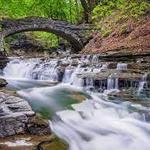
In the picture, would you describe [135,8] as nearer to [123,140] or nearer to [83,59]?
[123,140]

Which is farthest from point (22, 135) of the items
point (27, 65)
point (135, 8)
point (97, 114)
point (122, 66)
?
point (27, 65)

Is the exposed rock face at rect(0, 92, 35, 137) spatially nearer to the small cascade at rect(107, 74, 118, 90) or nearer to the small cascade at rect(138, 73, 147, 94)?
the small cascade at rect(138, 73, 147, 94)

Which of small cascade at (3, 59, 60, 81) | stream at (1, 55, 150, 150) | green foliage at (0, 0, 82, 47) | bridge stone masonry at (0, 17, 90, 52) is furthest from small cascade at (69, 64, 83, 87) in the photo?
green foliage at (0, 0, 82, 47)

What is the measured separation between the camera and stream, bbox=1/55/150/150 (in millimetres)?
8375

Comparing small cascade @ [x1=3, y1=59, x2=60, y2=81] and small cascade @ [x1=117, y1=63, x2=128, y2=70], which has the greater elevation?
small cascade @ [x1=117, y1=63, x2=128, y2=70]

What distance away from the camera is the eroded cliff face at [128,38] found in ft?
64.5

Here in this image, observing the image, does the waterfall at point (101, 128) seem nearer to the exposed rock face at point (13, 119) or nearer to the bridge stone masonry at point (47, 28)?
the exposed rock face at point (13, 119)

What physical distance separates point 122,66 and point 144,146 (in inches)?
292

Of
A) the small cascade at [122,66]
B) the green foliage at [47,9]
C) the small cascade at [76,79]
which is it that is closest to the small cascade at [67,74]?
the small cascade at [76,79]

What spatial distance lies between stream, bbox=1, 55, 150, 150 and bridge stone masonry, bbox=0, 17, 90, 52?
37.9 ft

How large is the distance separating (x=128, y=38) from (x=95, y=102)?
10.8 m

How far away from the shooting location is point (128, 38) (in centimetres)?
2188

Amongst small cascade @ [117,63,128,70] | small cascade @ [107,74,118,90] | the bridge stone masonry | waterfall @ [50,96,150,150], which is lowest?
waterfall @ [50,96,150,150]

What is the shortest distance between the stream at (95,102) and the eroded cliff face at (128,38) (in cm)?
258
